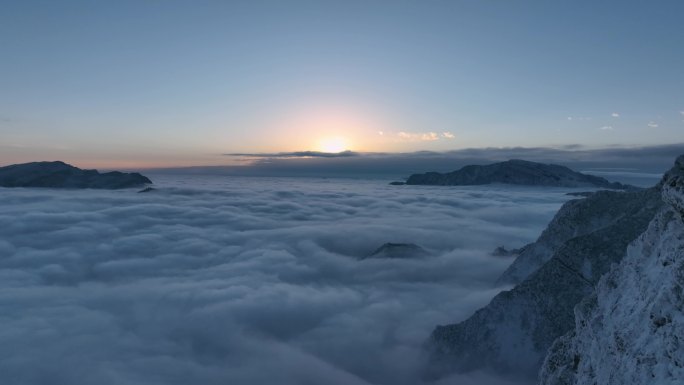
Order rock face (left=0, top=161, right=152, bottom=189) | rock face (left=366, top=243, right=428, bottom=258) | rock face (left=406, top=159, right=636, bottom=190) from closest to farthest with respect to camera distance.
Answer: rock face (left=366, top=243, right=428, bottom=258)
rock face (left=0, top=161, right=152, bottom=189)
rock face (left=406, top=159, right=636, bottom=190)

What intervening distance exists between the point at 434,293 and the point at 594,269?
1567cm

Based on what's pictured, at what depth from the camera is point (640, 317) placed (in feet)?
14.4

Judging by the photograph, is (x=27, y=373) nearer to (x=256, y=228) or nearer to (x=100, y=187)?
(x=256, y=228)

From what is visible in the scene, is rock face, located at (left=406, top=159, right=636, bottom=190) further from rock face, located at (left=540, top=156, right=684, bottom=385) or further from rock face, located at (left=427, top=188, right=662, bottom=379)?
rock face, located at (left=540, top=156, right=684, bottom=385)

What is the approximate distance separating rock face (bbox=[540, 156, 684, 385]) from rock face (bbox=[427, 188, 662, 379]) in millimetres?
4709

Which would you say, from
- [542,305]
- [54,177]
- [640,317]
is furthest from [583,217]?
[54,177]

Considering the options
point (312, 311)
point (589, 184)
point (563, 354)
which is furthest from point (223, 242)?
point (589, 184)

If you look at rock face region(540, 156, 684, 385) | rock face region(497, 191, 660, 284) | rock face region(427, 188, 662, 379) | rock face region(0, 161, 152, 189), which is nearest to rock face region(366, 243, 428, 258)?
rock face region(497, 191, 660, 284)

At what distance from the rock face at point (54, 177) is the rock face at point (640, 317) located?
15242 cm

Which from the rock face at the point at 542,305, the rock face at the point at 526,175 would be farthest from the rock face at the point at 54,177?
the rock face at the point at 542,305

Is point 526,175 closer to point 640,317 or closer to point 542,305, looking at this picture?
point 542,305

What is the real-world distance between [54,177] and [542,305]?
156m

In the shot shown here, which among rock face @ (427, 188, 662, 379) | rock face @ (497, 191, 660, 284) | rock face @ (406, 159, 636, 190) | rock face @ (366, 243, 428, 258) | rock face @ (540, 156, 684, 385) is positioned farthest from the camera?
rock face @ (406, 159, 636, 190)

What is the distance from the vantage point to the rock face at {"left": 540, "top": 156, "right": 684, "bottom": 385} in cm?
380
